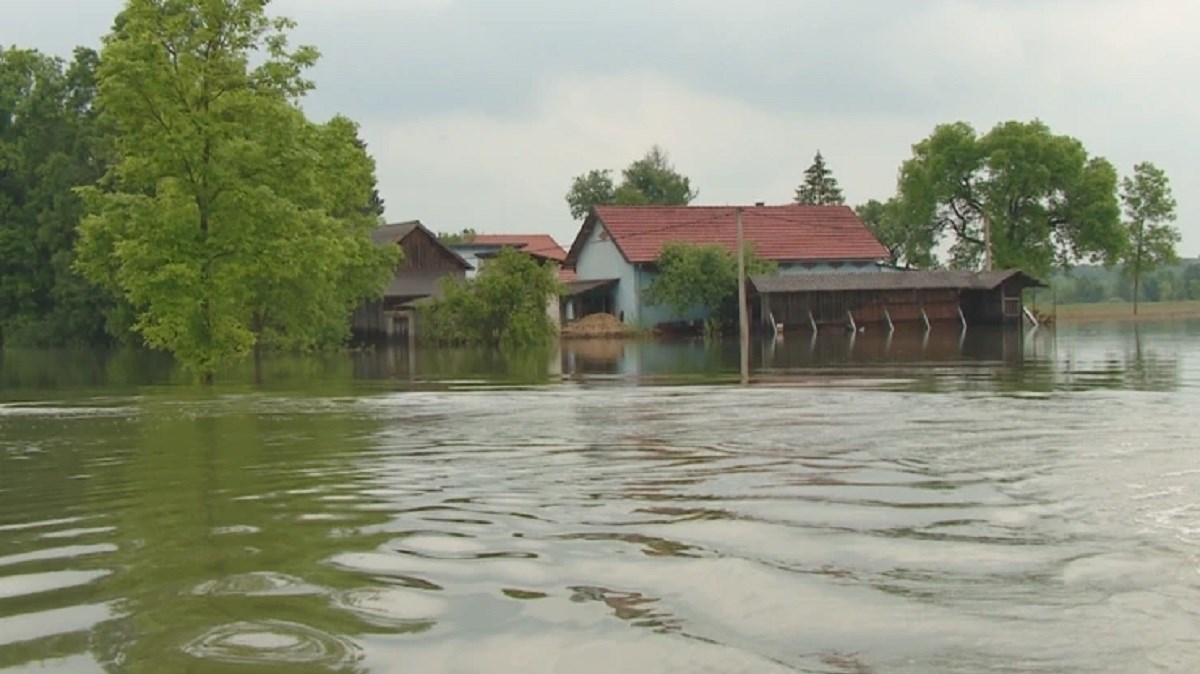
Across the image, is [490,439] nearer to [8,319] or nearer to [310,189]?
[310,189]

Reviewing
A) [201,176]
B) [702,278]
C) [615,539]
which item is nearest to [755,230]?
[702,278]

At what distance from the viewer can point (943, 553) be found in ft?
25.3

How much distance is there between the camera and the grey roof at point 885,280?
204ft

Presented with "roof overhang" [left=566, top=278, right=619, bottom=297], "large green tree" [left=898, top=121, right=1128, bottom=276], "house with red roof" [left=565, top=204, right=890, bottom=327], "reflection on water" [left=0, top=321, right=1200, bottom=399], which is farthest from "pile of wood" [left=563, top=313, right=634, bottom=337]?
"large green tree" [left=898, top=121, right=1128, bottom=276]

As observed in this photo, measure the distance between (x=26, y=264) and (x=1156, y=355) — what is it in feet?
187

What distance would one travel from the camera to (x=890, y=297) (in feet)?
213

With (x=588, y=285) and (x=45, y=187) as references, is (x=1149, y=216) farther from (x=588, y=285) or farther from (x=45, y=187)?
(x=45, y=187)

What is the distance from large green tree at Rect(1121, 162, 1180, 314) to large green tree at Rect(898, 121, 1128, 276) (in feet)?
22.9

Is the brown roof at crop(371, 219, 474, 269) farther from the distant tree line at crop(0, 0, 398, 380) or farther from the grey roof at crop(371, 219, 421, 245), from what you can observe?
the distant tree line at crop(0, 0, 398, 380)

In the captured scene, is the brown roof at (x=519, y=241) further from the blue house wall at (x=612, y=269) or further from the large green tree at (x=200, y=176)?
the large green tree at (x=200, y=176)

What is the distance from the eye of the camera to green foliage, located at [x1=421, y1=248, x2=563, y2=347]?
5509 cm

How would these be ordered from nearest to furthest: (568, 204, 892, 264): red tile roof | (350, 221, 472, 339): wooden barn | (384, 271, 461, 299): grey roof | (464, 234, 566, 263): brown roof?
(350, 221, 472, 339): wooden barn < (384, 271, 461, 299): grey roof < (568, 204, 892, 264): red tile roof < (464, 234, 566, 263): brown roof

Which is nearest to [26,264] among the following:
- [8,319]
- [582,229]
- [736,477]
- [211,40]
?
[8,319]

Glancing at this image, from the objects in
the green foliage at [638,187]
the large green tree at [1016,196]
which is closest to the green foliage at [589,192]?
the green foliage at [638,187]
